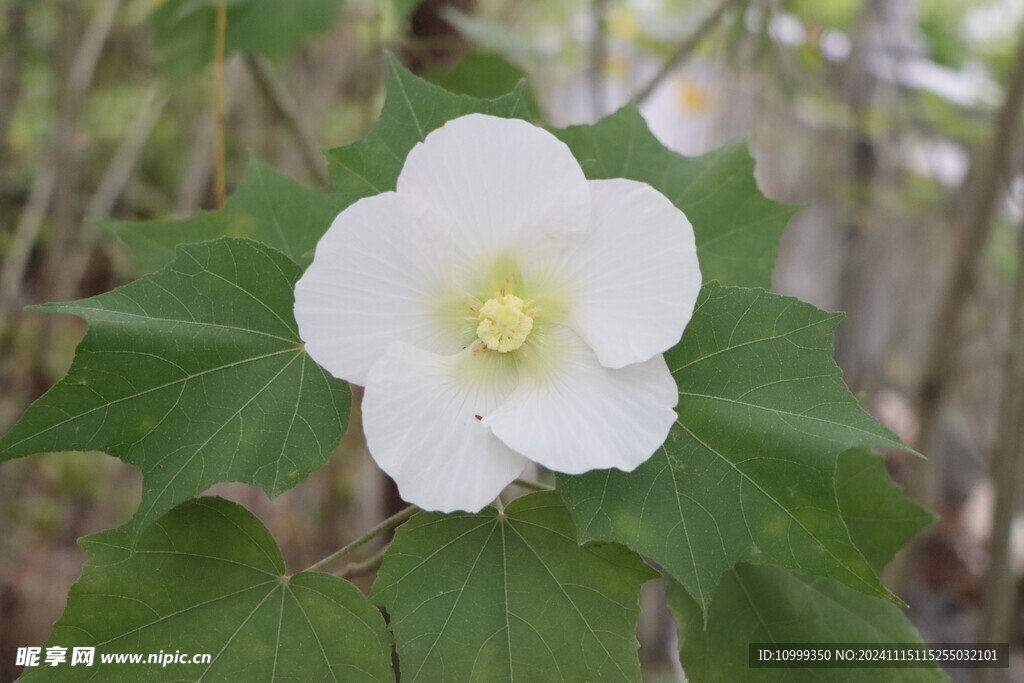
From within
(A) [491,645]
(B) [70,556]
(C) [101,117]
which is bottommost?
(B) [70,556]

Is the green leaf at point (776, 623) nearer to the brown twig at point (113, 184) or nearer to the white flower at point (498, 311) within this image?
the white flower at point (498, 311)

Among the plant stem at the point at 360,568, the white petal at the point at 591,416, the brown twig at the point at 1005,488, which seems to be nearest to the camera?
the white petal at the point at 591,416

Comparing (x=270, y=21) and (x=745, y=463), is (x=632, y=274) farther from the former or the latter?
(x=270, y=21)

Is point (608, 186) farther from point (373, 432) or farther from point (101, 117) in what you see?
point (101, 117)

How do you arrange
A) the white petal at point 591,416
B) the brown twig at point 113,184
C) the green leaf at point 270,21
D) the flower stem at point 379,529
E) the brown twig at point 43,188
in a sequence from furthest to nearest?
the brown twig at point 113,184 < the brown twig at point 43,188 < the green leaf at point 270,21 < the flower stem at point 379,529 < the white petal at point 591,416

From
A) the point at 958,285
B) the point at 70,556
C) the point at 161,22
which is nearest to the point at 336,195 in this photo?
the point at 161,22

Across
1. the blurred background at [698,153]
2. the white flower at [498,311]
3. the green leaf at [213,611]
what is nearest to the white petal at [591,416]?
the white flower at [498,311]

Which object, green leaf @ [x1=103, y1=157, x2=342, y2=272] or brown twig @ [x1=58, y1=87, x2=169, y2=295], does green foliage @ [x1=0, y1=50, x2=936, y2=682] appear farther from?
brown twig @ [x1=58, y1=87, x2=169, y2=295]

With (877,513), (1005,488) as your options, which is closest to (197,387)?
(877,513)

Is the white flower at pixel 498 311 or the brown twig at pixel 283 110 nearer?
the white flower at pixel 498 311
